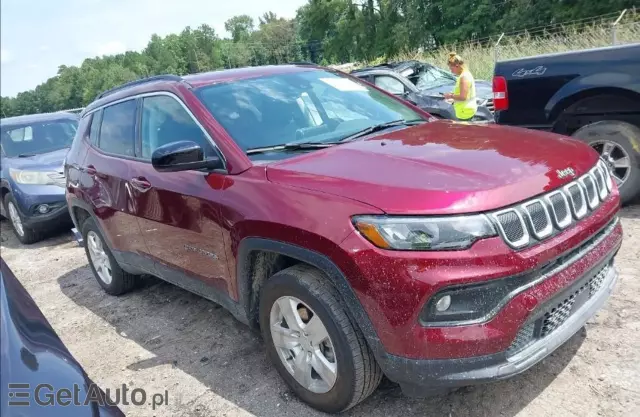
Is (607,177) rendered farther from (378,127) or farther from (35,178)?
(35,178)

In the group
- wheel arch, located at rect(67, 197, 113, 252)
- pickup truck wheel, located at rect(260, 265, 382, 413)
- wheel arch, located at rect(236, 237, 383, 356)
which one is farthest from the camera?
wheel arch, located at rect(67, 197, 113, 252)

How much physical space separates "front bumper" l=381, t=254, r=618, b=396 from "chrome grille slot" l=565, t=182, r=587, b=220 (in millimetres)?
318

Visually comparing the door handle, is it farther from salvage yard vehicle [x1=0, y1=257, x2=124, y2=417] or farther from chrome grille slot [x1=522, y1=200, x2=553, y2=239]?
chrome grille slot [x1=522, y1=200, x2=553, y2=239]

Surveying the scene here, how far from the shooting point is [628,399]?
263cm

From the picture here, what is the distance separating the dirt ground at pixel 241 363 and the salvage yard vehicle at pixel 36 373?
143 centimetres

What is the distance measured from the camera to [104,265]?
5.10m

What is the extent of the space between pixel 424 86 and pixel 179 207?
379 inches

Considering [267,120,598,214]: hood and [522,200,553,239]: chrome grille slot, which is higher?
[267,120,598,214]: hood

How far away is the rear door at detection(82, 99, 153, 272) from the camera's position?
13.5ft

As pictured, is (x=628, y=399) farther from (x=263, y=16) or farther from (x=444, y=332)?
(x=263, y=16)

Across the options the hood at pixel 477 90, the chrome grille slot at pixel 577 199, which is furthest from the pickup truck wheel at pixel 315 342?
the hood at pixel 477 90

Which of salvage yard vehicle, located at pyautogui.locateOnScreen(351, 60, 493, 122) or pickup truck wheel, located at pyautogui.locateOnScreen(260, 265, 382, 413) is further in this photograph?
salvage yard vehicle, located at pyautogui.locateOnScreen(351, 60, 493, 122)

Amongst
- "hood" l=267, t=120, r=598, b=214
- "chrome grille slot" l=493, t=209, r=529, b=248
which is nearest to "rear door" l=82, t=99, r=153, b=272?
"hood" l=267, t=120, r=598, b=214

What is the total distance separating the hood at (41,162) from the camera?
786cm
